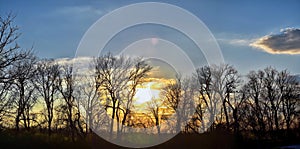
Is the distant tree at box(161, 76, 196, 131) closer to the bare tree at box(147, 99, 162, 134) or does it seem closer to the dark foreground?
the bare tree at box(147, 99, 162, 134)

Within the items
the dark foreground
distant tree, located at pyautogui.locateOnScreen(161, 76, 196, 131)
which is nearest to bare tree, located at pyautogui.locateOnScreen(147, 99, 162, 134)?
distant tree, located at pyautogui.locateOnScreen(161, 76, 196, 131)

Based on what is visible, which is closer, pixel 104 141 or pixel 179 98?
pixel 104 141

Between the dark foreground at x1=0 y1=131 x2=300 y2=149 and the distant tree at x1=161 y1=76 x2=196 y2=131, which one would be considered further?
the distant tree at x1=161 y1=76 x2=196 y2=131

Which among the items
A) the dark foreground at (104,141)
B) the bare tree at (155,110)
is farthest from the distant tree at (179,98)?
the dark foreground at (104,141)

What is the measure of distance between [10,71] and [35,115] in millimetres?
24955

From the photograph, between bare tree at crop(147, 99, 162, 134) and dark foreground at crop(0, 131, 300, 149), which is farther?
bare tree at crop(147, 99, 162, 134)

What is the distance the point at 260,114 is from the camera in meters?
53.5

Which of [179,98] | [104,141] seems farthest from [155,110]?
[104,141]

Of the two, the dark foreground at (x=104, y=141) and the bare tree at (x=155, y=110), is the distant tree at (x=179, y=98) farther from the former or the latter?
the dark foreground at (x=104, y=141)

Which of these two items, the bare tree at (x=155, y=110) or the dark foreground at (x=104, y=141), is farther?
the bare tree at (x=155, y=110)

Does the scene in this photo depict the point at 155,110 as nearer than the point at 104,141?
No

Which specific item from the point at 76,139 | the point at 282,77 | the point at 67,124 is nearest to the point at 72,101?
the point at 67,124

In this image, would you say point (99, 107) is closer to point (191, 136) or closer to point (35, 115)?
point (35, 115)

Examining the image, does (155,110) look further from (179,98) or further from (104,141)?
(104,141)
